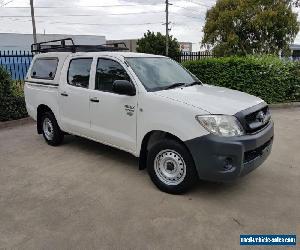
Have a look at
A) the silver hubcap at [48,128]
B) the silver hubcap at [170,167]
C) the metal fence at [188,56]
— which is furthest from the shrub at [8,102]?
the metal fence at [188,56]

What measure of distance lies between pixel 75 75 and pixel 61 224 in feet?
9.61

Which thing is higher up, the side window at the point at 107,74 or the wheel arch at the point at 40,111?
the side window at the point at 107,74

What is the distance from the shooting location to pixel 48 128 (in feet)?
22.1

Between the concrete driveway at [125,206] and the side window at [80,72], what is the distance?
1.32 m

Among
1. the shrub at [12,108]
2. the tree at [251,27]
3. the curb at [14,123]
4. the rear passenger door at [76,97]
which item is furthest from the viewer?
the tree at [251,27]

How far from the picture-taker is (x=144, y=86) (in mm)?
4629

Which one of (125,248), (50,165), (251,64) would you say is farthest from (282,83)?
(125,248)

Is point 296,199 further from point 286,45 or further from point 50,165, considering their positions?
point 286,45

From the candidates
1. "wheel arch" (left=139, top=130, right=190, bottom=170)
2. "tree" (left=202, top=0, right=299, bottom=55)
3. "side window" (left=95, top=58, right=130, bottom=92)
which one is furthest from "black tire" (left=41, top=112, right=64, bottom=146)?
"tree" (left=202, top=0, right=299, bottom=55)

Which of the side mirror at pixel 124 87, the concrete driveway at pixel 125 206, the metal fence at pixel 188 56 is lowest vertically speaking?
the concrete driveway at pixel 125 206

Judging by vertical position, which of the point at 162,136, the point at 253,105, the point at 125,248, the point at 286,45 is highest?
the point at 286,45

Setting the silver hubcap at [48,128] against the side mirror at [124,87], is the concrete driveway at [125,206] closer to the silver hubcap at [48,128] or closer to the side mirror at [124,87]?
the silver hubcap at [48,128]

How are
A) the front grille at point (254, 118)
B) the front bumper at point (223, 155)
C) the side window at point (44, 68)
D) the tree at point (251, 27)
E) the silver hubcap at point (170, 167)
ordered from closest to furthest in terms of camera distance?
1. the front bumper at point (223, 155)
2. the front grille at point (254, 118)
3. the silver hubcap at point (170, 167)
4. the side window at point (44, 68)
5. the tree at point (251, 27)

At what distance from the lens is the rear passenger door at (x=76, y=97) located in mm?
5539
